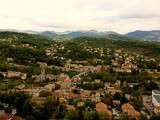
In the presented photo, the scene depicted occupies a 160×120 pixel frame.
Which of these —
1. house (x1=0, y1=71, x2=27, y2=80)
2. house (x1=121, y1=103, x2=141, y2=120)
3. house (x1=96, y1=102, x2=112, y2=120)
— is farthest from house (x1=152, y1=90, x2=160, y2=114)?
house (x1=0, y1=71, x2=27, y2=80)

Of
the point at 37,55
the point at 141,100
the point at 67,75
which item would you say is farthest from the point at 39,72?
the point at 141,100

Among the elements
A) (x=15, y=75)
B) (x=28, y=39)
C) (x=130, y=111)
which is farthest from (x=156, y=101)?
(x=28, y=39)

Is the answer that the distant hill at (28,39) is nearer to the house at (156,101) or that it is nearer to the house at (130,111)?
the house at (156,101)

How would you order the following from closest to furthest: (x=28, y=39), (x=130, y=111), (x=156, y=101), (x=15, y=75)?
(x=130, y=111)
(x=156, y=101)
(x=15, y=75)
(x=28, y=39)

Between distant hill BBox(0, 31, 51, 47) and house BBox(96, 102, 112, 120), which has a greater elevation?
house BBox(96, 102, 112, 120)

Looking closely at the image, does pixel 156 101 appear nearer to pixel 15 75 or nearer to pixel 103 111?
pixel 103 111

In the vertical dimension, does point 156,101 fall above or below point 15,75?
above

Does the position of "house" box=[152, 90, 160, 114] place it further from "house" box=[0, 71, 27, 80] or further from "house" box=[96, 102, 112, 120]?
"house" box=[0, 71, 27, 80]
